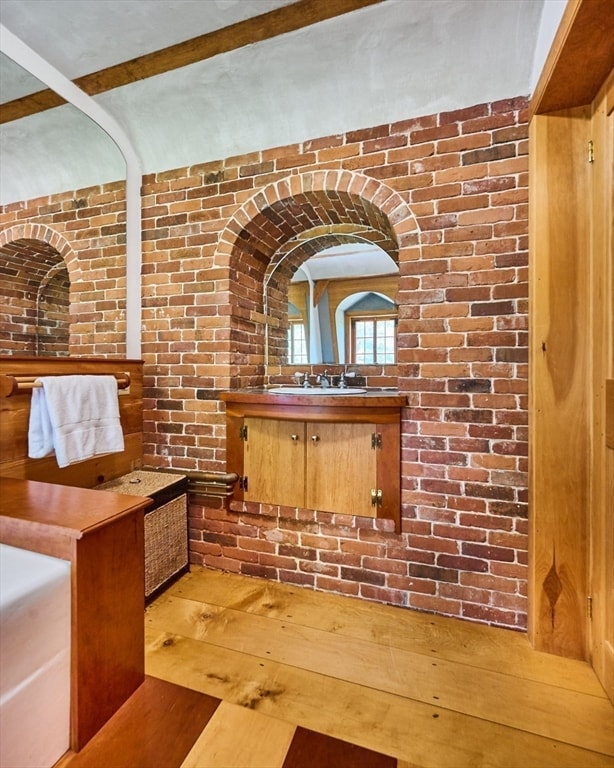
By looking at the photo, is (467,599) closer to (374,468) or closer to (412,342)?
(374,468)

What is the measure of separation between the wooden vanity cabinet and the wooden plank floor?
51cm

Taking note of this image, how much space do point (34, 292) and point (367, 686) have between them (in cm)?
259

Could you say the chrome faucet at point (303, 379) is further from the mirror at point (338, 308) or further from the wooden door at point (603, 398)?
the wooden door at point (603, 398)

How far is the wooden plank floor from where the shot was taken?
3.88 ft

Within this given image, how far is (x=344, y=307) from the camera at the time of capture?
2420 mm

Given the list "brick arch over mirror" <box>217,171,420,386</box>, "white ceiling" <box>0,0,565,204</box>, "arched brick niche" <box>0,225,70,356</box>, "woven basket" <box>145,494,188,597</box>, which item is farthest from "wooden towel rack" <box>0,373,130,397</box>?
"white ceiling" <box>0,0,565,204</box>

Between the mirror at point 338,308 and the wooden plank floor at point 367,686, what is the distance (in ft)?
4.51

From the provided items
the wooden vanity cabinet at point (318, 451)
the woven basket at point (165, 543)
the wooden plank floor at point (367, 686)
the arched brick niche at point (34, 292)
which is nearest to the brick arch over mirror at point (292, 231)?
the wooden vanity cabinet at point (318, 451)

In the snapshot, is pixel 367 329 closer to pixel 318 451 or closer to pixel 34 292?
pixel 318 451

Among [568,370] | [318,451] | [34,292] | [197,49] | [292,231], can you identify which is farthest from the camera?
[292,231]

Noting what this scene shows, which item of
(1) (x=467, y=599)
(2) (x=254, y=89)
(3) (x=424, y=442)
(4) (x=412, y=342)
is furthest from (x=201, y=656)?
(2) (x=254, y=89)

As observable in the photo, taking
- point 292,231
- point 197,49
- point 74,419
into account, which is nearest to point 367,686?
point 74,419

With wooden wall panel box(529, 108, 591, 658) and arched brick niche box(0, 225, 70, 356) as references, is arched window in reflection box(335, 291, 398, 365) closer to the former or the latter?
wooden wall panel box(529, 108, 591, 658)

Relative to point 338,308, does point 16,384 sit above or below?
below
